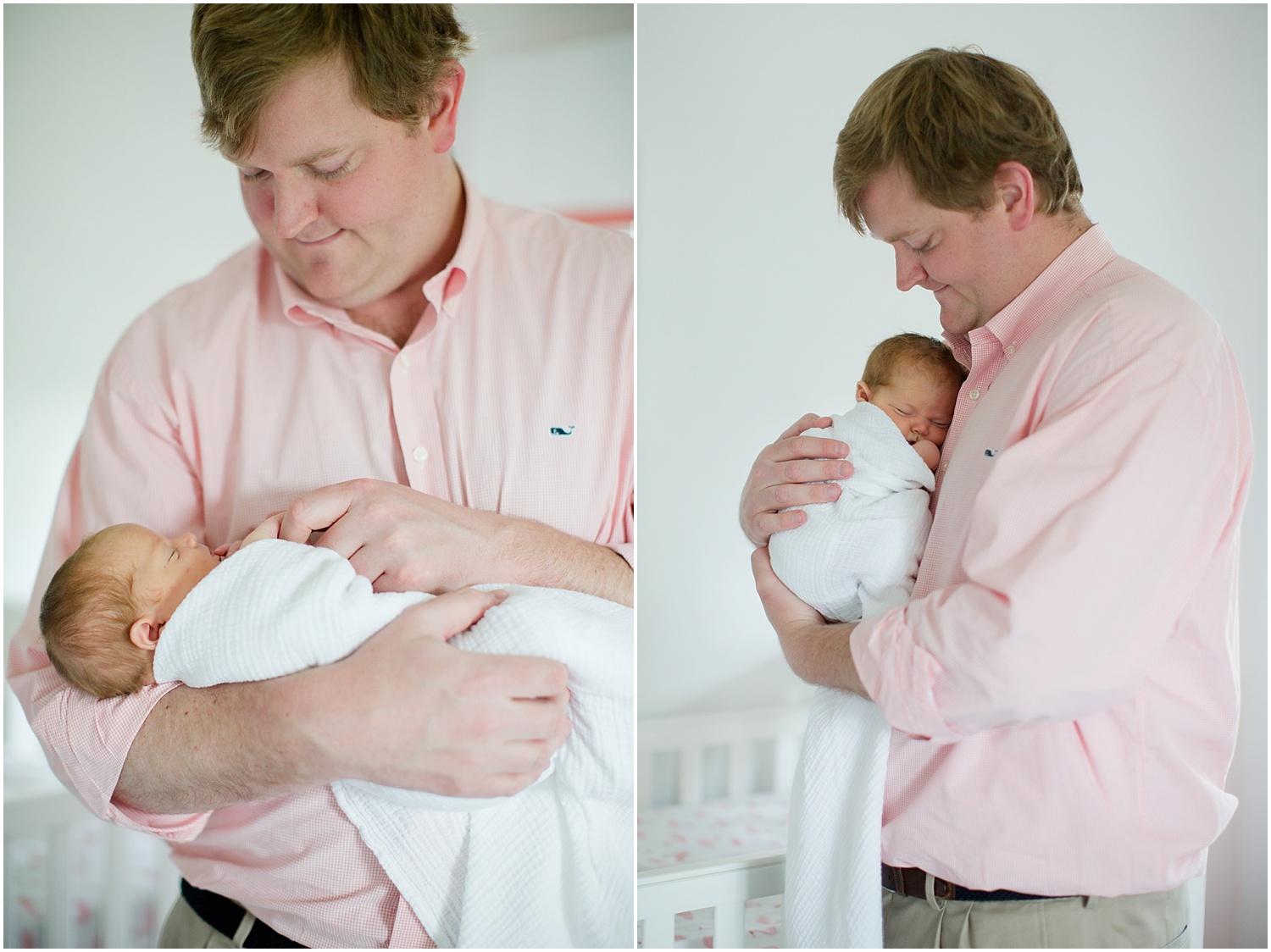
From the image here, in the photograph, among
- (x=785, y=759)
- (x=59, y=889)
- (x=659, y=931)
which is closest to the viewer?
(x=659, y=931)

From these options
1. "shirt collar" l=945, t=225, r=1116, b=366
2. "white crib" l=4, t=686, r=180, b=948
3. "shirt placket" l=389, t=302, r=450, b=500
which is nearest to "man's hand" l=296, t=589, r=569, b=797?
"shirt placket" l=389, t=302, r=450, b=500

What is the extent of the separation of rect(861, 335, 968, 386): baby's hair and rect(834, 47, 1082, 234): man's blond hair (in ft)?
0.76

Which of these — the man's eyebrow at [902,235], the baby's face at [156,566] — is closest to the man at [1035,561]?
the man's eyebrow at [902,235]

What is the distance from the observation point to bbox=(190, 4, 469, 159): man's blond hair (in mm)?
1334

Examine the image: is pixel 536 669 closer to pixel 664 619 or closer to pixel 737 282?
pixel 664 619

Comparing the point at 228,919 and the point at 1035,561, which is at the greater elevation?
the point at 1035,561

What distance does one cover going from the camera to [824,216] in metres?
1.55

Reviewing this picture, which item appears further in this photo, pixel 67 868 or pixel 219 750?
pixel 67 868

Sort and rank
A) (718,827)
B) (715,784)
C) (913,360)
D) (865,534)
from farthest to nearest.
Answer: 1. (715,784)
2. (718,827)
3. (913,360)
4. (865,534)

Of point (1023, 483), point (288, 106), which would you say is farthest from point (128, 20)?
point (1023, 483)

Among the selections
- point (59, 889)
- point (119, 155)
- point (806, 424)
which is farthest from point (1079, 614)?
point (59, 889)

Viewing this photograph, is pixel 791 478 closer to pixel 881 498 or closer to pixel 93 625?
pixel 881 498

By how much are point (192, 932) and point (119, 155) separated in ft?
4.55

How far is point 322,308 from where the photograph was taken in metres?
1.50
